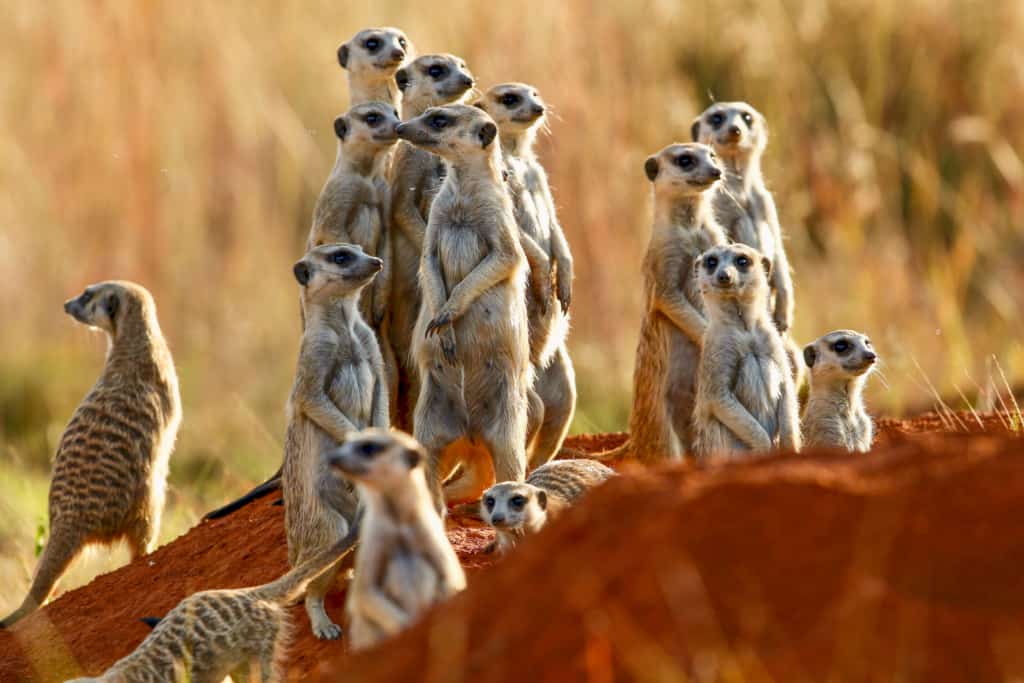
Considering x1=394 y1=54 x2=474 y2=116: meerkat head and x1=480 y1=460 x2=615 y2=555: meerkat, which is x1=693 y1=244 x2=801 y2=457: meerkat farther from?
x1=394 y1=54 x2=474 y2=116: meerkat head

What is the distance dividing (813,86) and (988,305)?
1.50 meters

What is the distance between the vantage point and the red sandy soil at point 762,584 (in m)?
2.46

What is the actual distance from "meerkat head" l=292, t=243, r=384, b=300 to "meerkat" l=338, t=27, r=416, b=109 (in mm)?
1209

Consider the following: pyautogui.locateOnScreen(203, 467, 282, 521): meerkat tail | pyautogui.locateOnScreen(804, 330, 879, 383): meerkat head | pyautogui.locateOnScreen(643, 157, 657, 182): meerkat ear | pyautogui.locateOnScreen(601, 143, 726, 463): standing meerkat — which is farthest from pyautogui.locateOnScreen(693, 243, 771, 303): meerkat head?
pyautogui.locateOnScreen(203, 467, 282, 521): meerkat tail

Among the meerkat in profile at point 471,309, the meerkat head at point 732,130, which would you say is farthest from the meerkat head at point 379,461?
the meerkat head at point 732,130

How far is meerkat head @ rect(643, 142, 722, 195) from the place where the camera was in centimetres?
553

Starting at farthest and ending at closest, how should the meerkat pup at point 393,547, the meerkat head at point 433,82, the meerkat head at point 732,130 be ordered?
the meerkat head at point 732,130 → the meerkat head at point 433,82 → the meerkat pup at point 393,547

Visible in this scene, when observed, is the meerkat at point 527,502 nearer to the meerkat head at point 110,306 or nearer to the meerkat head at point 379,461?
the meerkat head at point 379,461

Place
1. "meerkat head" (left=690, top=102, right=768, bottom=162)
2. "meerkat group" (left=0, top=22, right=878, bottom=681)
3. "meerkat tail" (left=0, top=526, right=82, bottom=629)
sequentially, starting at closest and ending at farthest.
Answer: "meerkat group" (left=0, top=22, right=878, bottom=681) < "meerkat tail" (left=0, top=526, right=82, bottom=629) < "meerkat head" (left=690, top=102, right=768, bottom=162)

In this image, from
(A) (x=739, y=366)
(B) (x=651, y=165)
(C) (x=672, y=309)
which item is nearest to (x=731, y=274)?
(A) (x=739, y=366)

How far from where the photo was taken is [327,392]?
15.6 ft

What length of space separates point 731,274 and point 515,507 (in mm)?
1099

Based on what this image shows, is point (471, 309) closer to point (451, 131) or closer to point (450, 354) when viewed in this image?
point (450, 354)

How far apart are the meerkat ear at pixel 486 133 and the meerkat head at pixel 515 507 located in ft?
3.63
